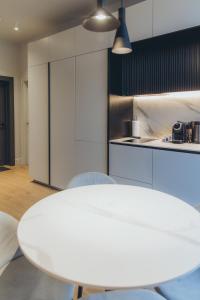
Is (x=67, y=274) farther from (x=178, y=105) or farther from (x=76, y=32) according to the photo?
(x=76, y=32)

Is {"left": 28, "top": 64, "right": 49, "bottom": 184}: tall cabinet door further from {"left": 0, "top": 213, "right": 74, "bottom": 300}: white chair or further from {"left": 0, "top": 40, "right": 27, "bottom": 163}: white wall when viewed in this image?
{"left": 0, "top": 213, "right": 74, "bottom": 300}: white chair

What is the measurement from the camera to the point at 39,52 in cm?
418

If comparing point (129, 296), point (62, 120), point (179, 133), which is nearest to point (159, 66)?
point (179, 133)

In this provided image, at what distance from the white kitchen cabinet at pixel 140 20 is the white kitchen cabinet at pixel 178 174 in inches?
53.3

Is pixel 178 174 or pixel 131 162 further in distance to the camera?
pixel 131 162

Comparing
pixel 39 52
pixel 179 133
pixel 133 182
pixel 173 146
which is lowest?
pixel 133 182

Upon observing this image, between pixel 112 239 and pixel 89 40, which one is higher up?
pixel 89 40

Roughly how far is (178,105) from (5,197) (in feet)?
9.28

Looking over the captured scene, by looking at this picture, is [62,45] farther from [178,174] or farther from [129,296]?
[129,296]

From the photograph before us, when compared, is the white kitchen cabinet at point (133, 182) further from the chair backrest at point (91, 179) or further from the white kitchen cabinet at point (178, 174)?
the chair backrest at point (91, 179)

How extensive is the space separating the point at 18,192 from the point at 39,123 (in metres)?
1.21

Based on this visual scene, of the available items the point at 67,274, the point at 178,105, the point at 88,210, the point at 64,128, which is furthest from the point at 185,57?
the point at 67,274

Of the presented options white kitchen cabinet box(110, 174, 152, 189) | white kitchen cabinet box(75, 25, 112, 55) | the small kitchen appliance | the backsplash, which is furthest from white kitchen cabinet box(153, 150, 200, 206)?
white kitchen cabinet box(75, 25, 112, 55)

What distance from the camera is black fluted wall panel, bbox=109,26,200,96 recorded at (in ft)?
9.18
